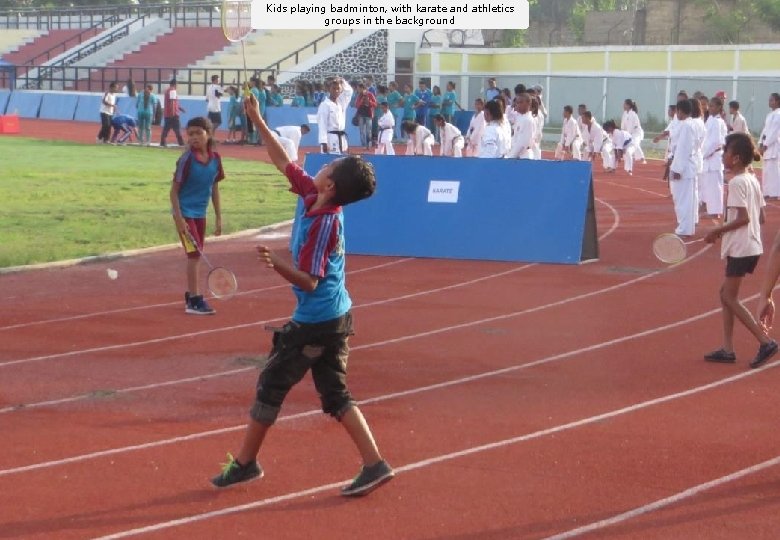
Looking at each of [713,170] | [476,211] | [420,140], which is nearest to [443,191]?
[476,211]

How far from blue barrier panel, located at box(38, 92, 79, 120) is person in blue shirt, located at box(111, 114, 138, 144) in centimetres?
1480

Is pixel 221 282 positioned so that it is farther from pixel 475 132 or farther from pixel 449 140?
pixel 449 140

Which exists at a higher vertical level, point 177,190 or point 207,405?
point 177,190

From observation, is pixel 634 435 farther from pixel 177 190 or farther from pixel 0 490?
pixel 177 190

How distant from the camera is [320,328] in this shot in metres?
6.76

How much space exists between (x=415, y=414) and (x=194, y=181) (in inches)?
178

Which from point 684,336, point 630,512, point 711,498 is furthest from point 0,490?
point 684,336

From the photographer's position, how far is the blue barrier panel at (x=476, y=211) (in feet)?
52.9

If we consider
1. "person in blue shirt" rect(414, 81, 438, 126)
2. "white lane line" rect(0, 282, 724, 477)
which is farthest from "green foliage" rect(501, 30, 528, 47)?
"white lane line" rect(0, 282, 724, 477)

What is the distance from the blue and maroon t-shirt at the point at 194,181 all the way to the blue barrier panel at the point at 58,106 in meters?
43.0

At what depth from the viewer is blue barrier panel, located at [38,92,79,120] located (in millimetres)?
54000

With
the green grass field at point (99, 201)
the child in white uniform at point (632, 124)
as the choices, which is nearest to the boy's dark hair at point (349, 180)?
the green grass field at point (99, 201)

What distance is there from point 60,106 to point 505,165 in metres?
41.4

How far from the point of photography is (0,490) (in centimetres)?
686
